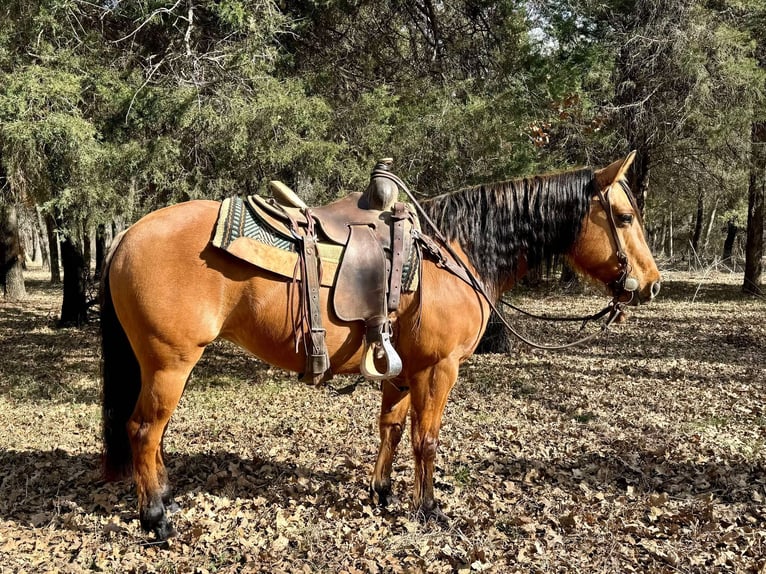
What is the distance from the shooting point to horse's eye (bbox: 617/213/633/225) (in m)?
3.64

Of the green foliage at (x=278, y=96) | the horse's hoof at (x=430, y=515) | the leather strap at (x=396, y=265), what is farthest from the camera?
the green foliage at (x=278, y=96)

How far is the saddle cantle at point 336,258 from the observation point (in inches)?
125

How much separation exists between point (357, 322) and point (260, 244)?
74 centimetres

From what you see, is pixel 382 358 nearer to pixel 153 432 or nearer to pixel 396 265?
pixel 396 265

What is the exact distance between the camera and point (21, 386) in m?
7.16

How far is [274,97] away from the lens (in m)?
5.83

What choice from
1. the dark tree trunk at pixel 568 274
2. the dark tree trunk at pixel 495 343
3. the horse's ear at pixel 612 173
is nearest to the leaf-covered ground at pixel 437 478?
the dark tree trunk at pixel 495 343

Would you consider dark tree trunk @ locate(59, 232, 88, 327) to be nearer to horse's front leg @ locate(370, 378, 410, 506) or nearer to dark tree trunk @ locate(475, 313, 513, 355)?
dark tree trunk @ locate(475, 313, 513, 355)

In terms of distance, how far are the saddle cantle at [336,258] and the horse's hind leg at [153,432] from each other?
A: 73cm

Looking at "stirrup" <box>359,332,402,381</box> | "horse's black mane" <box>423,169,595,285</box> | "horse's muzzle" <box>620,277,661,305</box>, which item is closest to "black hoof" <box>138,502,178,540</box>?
"stirrup" <box>359,332,402,381</box>

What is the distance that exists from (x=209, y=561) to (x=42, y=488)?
183 cm

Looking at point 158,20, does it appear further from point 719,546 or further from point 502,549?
point 719,546

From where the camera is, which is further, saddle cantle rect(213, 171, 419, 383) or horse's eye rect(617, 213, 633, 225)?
horse's eye rect(617, 213, 633, 225)

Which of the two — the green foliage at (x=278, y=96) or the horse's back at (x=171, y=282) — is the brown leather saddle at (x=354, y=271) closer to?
the horse's back at (x=171, y=282)
